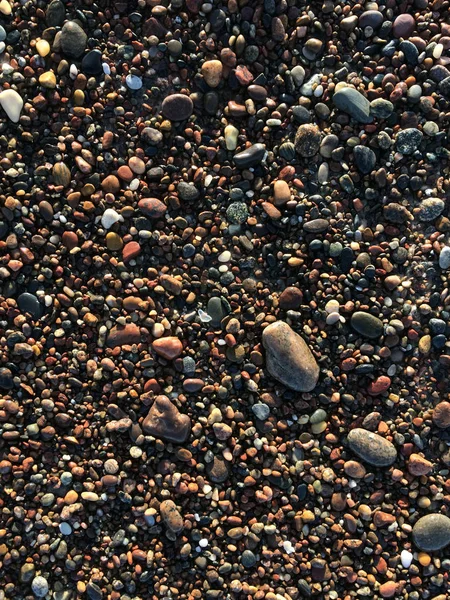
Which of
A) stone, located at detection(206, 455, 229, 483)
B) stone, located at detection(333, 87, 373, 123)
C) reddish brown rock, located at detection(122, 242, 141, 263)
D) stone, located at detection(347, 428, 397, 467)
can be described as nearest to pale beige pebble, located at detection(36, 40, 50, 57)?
reddish brown rock, located at detection(122, 242, 141, 263)

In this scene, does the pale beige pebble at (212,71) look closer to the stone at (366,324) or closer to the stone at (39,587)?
the stone at (366,324)

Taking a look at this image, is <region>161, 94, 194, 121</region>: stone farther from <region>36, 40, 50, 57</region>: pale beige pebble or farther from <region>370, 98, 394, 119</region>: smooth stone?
<region>370, 98, 394, 119</region>: smooth stone

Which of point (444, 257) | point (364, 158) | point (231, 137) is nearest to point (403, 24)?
point (364, 158)

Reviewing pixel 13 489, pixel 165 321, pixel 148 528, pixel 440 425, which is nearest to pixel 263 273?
pixel 165 321

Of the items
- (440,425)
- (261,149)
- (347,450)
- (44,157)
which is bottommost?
(347,450)

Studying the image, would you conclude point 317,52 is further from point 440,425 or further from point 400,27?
point 440,425

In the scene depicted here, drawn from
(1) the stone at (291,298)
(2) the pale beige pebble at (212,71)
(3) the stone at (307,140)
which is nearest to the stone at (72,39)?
(2) the pale beige pebble at (212,71)
